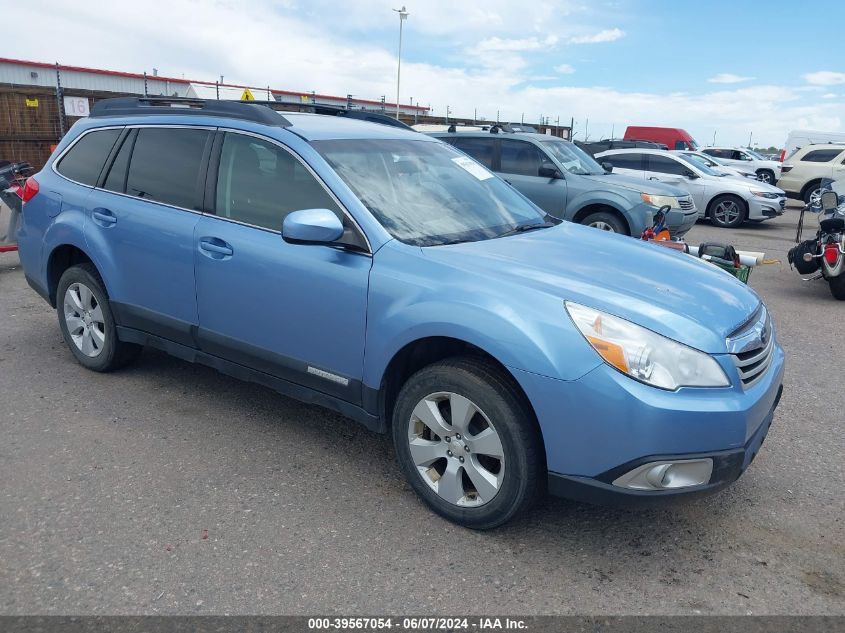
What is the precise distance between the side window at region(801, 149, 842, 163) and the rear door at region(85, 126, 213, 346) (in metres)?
19.1

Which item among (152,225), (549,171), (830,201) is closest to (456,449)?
(152,225)

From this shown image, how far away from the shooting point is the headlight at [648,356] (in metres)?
2.66

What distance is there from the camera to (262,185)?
380cm

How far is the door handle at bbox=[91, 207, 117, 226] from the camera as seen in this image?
4445 mm

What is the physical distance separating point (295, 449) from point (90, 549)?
121 centimetres

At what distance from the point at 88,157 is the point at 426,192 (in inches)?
98.6

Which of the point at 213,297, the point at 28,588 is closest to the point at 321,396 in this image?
the point at 213,297

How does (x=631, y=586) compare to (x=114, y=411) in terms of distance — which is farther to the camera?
(x=114, y=411)

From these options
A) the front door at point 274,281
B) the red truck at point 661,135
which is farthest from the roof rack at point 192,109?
the red truck at point 661,135

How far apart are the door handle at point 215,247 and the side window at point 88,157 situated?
1329 mm

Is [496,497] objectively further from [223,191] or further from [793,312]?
[793,312]

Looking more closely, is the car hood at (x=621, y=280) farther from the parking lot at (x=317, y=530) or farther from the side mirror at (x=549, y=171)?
the side mirror at (x=549, y=171)

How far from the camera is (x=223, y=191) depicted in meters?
3.92

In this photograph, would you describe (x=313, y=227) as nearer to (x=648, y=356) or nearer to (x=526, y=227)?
(x=526, y=227)
